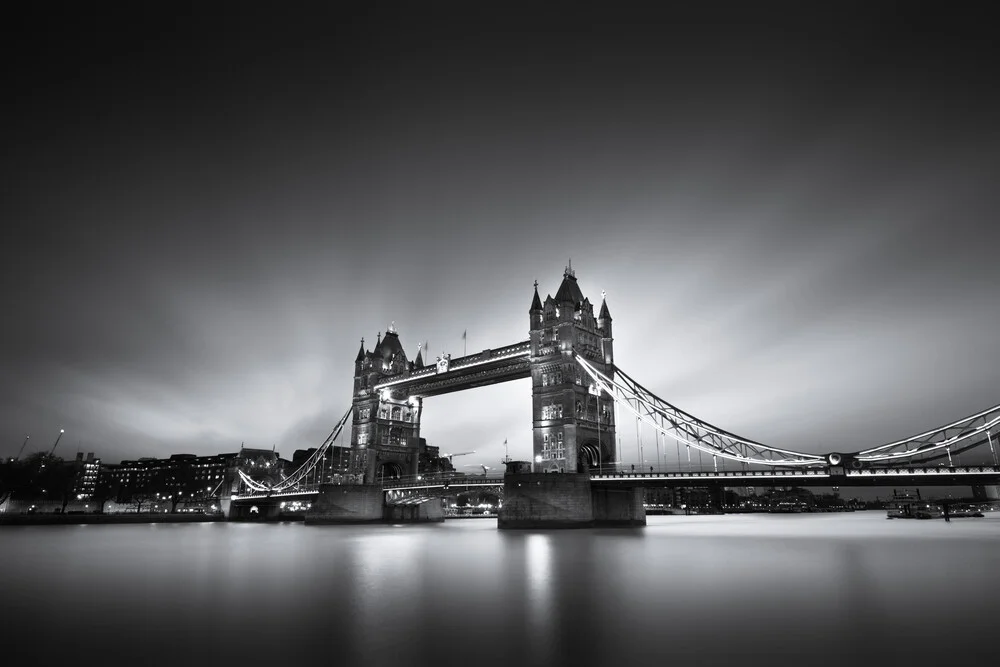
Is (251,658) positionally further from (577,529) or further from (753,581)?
(577,529)

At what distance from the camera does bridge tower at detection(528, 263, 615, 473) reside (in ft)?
147

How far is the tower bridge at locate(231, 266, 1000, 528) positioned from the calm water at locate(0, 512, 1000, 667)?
1166cm

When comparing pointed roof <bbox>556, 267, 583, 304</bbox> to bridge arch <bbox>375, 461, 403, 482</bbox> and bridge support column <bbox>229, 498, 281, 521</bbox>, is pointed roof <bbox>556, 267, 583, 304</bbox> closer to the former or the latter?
bridge arch <bbox>375, 461, 403, 482</bbox>

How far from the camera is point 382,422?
219 ft

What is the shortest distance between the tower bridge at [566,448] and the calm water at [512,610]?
38.3ft

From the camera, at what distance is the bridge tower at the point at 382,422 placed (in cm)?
6538

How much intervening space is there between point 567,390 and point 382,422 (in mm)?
29282

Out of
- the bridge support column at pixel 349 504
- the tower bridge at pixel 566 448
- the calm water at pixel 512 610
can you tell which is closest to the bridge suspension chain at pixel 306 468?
the tower bridge at pixel 566 448

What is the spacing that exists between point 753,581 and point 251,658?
13.2 m

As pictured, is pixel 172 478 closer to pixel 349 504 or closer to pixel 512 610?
pixel 349 504

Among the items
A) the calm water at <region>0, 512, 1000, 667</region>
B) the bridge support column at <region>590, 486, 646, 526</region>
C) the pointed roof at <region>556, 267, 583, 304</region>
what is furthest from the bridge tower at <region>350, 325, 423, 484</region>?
the calm water at <region>0, 512, 1000, 667</region>

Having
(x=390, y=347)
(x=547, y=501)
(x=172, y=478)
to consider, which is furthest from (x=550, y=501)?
(x=172, y=478)

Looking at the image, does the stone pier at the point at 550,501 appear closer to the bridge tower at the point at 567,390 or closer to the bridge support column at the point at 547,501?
the bridge support column at the point at 547,501

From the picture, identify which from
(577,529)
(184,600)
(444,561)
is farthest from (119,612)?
(577,529)
